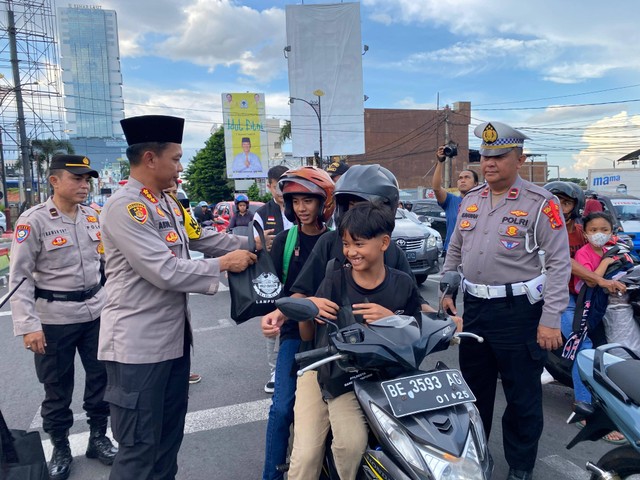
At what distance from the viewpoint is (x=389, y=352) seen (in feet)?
5.72

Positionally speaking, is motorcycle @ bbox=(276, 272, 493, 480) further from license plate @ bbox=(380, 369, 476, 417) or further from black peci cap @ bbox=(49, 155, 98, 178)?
black peci cap @ bbox=(49, 155, 98, 178)

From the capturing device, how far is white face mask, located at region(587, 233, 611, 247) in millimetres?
3752

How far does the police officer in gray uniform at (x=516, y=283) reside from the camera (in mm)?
2777

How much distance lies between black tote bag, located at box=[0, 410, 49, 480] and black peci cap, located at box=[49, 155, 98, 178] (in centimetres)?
184

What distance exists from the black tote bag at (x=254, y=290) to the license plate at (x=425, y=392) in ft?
2.96

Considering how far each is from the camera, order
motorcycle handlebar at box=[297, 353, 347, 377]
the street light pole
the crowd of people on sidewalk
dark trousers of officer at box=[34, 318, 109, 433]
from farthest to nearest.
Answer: the street light pole, dark trousers of officer at box=[34, 318, 109, 433], the crowd of people on sidewalk, motorcycle handlebar at box=[297, 353, 347, 377]

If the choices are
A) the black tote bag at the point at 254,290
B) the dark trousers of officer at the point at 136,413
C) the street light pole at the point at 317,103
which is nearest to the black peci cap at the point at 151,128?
the black tote bag at the point at 254,290

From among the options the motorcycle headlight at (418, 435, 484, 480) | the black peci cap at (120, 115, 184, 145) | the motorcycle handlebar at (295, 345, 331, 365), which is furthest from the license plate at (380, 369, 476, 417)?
the black peci cap at (120, 115, 184, 145)

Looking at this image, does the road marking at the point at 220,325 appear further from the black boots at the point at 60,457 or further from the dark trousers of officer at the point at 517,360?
the dark trousers of officer at the point at 517,360

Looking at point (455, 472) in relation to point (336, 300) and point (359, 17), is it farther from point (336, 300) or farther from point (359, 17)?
point (359, 17)

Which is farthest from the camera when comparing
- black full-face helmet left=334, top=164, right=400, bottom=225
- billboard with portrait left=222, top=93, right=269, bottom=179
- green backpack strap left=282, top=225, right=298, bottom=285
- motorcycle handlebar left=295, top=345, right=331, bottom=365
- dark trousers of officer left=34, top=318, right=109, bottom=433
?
billboard with portrait left=222, top=93, right=269, bottom=179

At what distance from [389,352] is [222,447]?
233 cm

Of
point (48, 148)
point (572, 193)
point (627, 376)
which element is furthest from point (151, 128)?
point (48, 148)

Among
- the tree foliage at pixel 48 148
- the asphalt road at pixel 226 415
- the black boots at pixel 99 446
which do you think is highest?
the tree foliage at pixel 48 148
